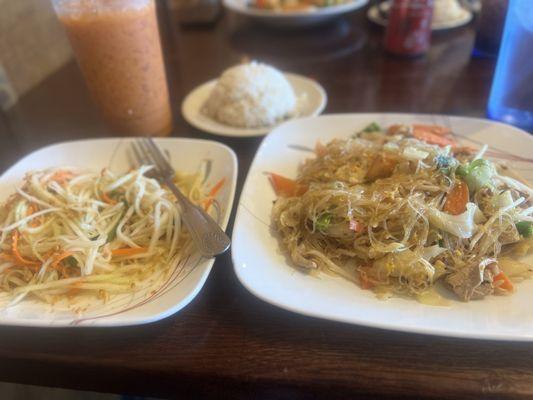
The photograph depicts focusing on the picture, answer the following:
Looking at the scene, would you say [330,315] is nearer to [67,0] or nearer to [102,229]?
[102,229]

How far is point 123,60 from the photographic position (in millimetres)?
1400

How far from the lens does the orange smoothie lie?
1324mm

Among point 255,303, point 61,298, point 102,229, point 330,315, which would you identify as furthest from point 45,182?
point 330,315

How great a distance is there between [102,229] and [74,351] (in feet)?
1.15

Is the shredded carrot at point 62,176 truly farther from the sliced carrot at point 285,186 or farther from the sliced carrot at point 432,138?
the sliced carrot at point 432,138

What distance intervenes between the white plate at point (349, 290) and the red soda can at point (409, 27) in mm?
983

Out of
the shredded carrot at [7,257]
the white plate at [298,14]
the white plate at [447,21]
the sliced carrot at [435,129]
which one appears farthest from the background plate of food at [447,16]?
the shredded carrot at [7,257]

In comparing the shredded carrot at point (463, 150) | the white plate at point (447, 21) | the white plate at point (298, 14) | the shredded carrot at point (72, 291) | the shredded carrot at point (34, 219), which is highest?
the white plate at point (298, 14)

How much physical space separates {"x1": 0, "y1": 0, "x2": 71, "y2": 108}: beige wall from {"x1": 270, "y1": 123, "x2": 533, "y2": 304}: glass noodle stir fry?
186 cm

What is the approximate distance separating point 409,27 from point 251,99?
1057 mm

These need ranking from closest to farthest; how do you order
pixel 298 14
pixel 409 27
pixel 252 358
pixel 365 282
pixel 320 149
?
pixel 252 358
pixel 365 282
pixel 320 149
pixel 409 27
pixel 298 14

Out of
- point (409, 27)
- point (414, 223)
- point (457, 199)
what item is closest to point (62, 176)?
point (414, 223)

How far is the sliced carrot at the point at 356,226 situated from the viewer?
3.23ft

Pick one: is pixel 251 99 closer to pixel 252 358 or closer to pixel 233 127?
pixel 233 127
